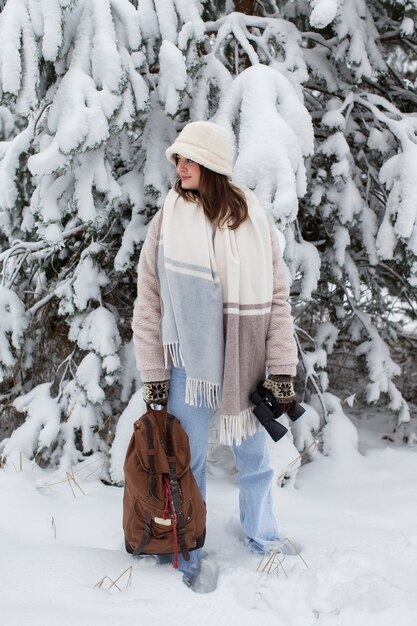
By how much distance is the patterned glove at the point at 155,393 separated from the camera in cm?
214

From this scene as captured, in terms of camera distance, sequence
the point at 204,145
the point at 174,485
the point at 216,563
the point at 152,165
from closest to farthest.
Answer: the point at 204,145 → the point at 174,485 → the point at 216,563 → the point at 152,165

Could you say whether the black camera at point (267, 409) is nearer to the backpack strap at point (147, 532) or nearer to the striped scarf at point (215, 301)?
the striped scarf at point (215, 301)

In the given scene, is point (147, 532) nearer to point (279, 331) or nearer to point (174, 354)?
point (174, 354)

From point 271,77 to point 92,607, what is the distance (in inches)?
99.5

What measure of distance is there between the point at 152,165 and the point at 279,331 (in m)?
1.33

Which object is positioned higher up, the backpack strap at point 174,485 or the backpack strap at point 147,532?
the backpack strap at point 174,485

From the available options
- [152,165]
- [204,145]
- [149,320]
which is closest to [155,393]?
[149,320]

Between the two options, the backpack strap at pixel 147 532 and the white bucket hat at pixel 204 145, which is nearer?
the white bucket hat at pixel 204 145

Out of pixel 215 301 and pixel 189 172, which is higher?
pixel 189 172

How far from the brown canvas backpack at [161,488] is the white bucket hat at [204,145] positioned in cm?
100

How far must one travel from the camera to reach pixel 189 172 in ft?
6.75

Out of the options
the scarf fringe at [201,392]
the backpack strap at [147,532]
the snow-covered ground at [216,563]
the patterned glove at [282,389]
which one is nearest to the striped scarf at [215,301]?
the scarf fringe at [201,392]

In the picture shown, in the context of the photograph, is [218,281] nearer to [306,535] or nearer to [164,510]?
[164,510]

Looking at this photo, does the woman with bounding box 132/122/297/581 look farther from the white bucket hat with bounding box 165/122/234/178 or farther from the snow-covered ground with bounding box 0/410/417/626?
the snow-covered ground with bounding box 0/410/417/626
